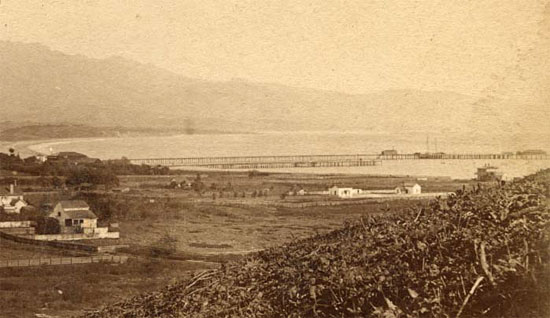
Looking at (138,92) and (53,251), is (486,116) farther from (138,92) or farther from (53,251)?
(53,251)

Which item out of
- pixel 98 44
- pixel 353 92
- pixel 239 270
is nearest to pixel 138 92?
pixel 98 44

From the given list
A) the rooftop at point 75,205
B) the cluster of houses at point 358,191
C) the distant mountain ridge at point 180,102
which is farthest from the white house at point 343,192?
the rooftop at point 75,205

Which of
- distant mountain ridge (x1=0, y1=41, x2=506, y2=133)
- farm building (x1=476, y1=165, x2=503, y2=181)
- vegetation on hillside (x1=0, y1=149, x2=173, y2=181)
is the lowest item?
farm building (x1=476, y1=165, x2=503, y2=181)

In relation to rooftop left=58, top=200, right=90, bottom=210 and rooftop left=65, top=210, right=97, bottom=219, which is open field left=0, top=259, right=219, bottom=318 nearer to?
rooftop left=65, top=210, right=97, bottom=219

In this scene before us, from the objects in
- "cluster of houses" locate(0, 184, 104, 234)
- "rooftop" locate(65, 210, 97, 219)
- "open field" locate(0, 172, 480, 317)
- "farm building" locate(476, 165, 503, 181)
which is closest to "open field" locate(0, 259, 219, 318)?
"open field" locate(0, 172, 480, 317)

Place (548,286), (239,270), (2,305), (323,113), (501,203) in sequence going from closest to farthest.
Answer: (548,286), (501,203), (239,270), (2,305), (323,113)
